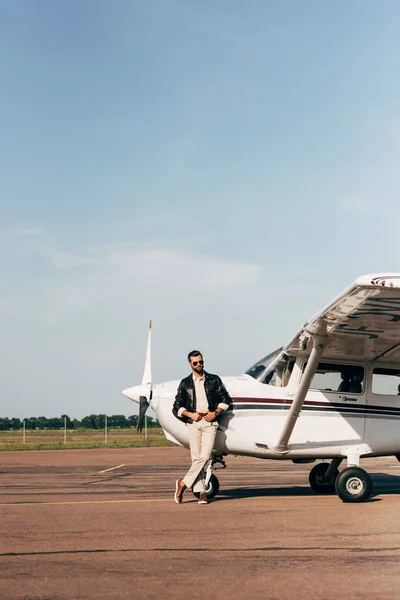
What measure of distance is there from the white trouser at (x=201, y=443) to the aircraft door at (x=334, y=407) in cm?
131

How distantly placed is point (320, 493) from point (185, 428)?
8.48 ft

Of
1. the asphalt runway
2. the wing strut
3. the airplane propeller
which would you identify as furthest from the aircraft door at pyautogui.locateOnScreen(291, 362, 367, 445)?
the airplane propeller

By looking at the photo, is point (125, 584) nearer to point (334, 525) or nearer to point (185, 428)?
point (334, 525)

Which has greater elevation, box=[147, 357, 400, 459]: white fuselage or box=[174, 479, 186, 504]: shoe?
box=[147, 357, 400, 459]: white fuselage

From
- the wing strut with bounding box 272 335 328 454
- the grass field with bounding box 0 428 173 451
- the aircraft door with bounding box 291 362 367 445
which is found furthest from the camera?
the grass field with bounding box 0 428 173 451

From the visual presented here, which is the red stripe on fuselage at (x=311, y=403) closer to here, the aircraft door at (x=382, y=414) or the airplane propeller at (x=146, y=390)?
the aircraft door at (x=382, y=414)

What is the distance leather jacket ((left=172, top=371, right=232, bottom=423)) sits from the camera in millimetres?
9820

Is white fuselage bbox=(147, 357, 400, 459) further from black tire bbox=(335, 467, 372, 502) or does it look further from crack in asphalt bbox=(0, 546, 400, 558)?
crack in asphalt bbox=(0, 546, 400, 558)

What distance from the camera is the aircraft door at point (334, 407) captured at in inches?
406

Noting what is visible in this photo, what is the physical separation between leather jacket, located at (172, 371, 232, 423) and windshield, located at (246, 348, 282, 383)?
2.68ft

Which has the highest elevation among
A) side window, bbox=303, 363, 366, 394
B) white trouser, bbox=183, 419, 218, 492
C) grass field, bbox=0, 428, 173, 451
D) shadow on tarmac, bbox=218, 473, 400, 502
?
side window, bbox=303, 363, 366, 394

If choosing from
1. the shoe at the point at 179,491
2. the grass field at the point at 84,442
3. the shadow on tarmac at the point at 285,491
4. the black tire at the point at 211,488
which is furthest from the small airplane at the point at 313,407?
the grass field at the point at 84,442

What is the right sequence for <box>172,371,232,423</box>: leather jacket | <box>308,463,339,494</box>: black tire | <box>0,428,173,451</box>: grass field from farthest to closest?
<box>0,428,173,451</box>: grass field
<box>308,463,339,494</box>: black tire
<box>172,371,232,423</box>: leather jacket

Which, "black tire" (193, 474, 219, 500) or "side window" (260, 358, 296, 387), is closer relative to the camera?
"black tire" (193, 474, 219, 500)
